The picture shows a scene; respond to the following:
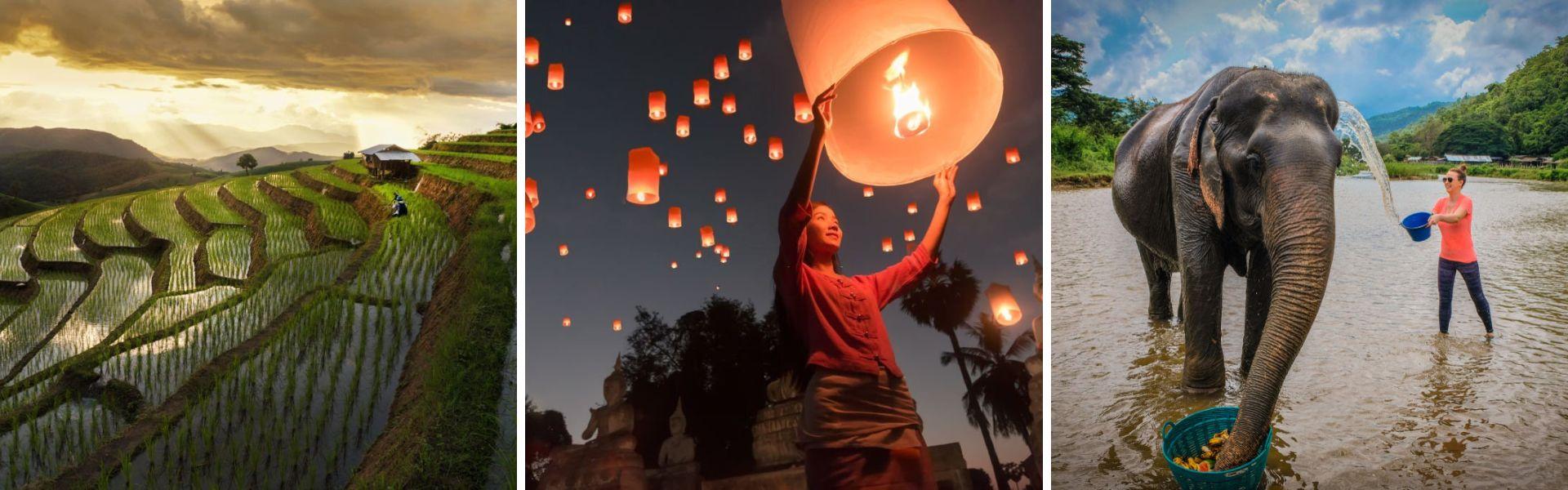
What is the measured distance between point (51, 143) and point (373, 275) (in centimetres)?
124

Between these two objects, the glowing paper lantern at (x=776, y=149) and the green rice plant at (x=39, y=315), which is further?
the green rice plant at (x=39, y=315)

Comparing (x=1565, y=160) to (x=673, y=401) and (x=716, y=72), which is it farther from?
(x=673, y=401)

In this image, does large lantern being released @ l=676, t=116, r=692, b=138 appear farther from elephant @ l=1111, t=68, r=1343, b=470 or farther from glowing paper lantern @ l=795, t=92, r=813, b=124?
elephant @ l=1111, t=68, r=1343, b=470

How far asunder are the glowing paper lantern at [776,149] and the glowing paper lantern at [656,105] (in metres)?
0.40

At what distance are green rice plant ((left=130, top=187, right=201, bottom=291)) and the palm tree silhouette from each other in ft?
10.1

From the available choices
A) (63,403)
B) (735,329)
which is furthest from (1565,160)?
(63,403)

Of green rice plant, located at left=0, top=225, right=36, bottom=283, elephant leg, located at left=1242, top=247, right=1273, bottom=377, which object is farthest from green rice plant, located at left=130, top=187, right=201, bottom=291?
elephant leg, located at left=1242, top=247, right=1273, bottom=377

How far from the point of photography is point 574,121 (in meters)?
2.44

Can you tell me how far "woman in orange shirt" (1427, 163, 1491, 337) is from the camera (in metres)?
2.37

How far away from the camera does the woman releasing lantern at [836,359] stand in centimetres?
232

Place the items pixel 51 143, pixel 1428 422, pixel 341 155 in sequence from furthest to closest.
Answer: pixel 341 155 → pixel 51 143 → pixel 1428 422

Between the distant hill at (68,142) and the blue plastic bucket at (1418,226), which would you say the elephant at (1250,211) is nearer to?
the blue plastic bucket at (1418,226)

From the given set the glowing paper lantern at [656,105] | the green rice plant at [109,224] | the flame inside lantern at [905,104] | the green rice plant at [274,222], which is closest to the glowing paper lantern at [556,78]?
the glowing paper lantern at [656,105]

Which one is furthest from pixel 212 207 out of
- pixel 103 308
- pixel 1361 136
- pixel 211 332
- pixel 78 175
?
pixel 1361 136
